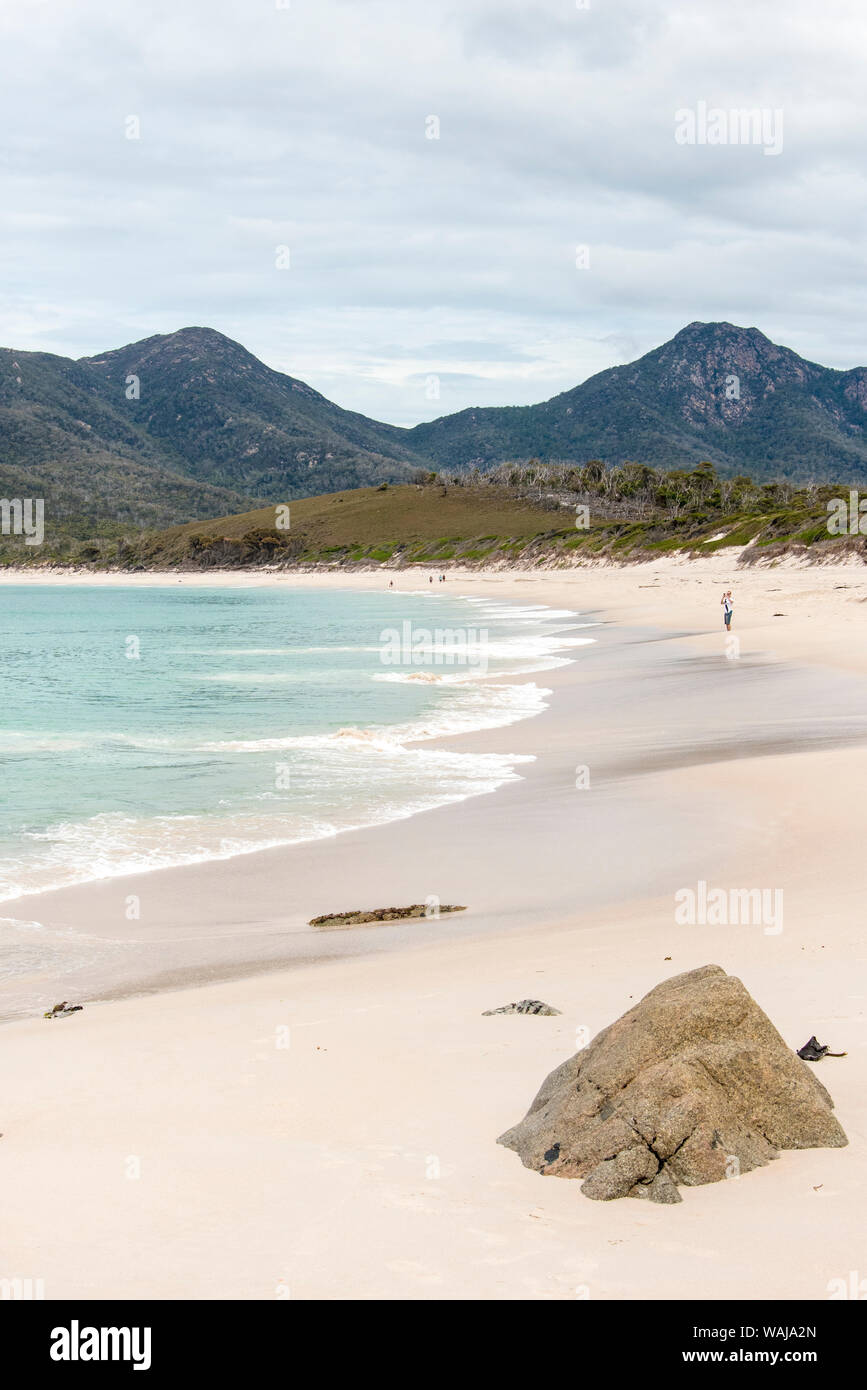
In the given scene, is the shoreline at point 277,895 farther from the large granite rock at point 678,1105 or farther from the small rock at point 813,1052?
the large granite rock at point 678,1105

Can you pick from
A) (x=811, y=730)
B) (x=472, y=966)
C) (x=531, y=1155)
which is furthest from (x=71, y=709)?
(x=531, y=1155)

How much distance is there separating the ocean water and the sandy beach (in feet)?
3.82

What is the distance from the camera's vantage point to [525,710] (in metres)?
22.4

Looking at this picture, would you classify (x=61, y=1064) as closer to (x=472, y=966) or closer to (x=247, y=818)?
(x=472, y=966)

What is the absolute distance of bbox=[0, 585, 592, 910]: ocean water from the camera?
12.9 metres

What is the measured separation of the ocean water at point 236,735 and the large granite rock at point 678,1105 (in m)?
7.32

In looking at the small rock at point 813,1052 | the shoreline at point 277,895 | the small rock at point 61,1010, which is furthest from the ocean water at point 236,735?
the small rock at point 813,1052

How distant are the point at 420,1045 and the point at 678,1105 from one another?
190cm

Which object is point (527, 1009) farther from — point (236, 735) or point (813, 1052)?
point (236, 735)

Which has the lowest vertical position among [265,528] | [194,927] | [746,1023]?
[194,927]

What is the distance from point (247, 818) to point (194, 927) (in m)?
4.08

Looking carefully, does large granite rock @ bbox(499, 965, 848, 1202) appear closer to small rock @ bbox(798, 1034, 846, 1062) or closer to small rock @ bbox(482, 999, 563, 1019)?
small rock @ bbox(798, 1034, 846, 1062)

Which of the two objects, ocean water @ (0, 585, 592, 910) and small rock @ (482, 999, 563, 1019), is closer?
small rock @ (482, 999, 563, 1019)

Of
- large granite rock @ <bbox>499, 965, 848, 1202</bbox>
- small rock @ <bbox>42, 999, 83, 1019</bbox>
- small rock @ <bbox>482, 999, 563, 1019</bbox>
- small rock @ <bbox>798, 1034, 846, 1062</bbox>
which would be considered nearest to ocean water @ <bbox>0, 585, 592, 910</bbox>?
small rock @ <bbox>42, 999, 83, 1019</bbox>
